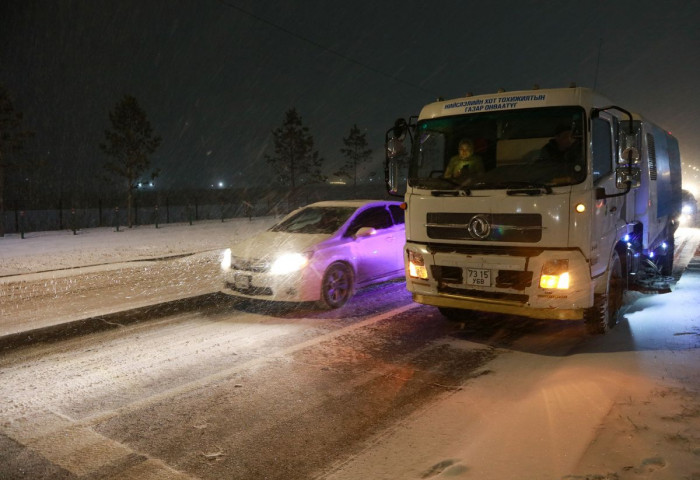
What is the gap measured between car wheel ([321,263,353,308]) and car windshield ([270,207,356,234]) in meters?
0.68

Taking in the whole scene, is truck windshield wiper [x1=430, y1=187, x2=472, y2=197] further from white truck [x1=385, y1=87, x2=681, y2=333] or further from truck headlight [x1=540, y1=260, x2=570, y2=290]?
truck headlight [x1=540, y1=260, x2=570, y2=290]

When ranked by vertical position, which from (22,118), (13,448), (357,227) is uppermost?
(22,118)

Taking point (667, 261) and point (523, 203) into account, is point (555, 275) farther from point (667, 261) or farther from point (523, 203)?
point (667, 261)

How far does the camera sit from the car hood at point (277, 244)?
7.98 metres

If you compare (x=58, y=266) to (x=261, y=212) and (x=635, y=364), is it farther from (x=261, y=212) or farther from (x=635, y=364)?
(x=261, y=212)

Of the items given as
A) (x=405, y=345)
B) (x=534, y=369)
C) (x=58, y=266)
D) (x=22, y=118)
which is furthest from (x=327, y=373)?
(x=22, y=118)

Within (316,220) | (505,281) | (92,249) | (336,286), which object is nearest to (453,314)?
(505,281)

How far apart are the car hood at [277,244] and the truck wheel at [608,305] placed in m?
3.88

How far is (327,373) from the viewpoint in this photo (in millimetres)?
5363

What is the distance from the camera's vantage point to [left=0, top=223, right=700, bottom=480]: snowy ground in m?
3.41

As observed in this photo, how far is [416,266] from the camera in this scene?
672 cm

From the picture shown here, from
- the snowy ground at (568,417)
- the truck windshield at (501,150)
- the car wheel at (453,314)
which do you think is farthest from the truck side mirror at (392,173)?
the snowy ground at (568,417)

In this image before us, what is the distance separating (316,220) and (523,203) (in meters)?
4.25

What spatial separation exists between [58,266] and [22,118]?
13.2m
